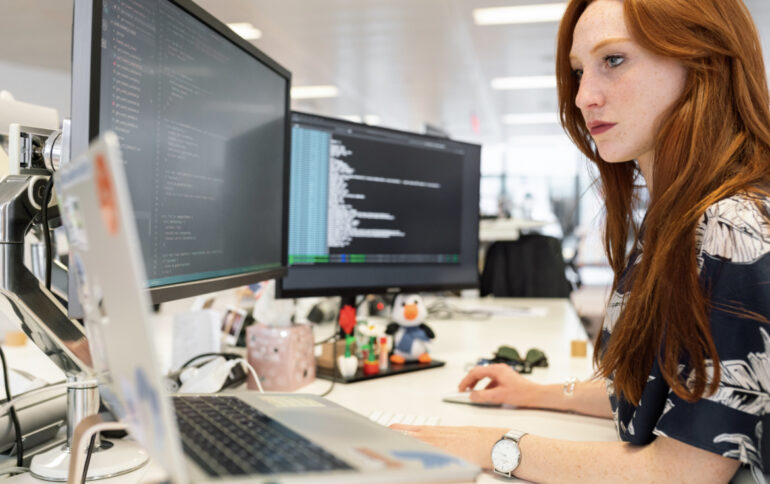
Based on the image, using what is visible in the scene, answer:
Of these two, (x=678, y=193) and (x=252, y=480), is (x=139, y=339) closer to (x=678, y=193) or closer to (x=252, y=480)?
(x=252, y=480)

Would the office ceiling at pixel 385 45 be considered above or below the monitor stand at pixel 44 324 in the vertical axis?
above

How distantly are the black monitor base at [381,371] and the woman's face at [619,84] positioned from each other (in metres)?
0.60

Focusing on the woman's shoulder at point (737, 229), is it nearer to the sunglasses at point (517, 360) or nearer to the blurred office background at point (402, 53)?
the sunglasses at point (517, 360)

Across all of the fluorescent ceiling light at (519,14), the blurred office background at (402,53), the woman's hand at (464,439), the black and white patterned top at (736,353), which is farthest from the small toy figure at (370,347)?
the fluorescent ceiling light at (519,14)

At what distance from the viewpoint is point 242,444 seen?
16.0 inches

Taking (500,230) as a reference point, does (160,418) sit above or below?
below

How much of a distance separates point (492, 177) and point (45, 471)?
1172 cm

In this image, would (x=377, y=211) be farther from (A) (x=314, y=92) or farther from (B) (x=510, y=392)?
(A) (x=314, y=92)

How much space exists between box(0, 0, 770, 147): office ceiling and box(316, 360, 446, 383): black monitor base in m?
2.67

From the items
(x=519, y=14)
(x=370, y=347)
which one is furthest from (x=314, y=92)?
(x=370, y=347)

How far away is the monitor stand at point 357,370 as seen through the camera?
111cm

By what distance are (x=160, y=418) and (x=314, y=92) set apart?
6.87m

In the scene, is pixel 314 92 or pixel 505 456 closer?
pixel 505 456

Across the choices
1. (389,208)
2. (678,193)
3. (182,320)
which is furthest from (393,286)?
(678,193)
